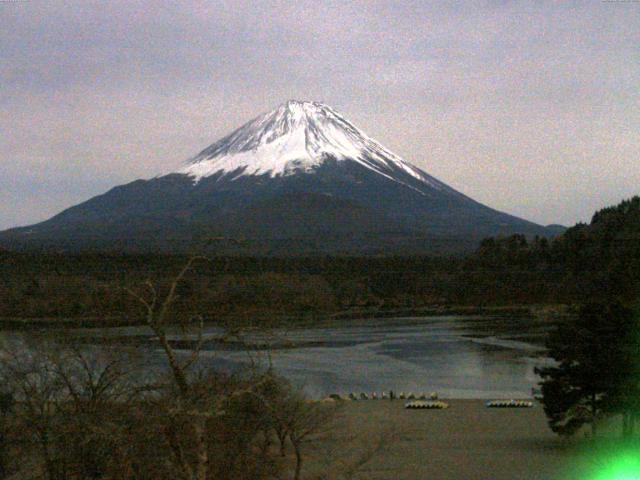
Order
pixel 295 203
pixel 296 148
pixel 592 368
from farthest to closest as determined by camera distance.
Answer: pixel 296 148
pixel 295 203
pixel 592 368

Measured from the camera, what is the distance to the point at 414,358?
31781mm

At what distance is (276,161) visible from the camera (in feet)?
453

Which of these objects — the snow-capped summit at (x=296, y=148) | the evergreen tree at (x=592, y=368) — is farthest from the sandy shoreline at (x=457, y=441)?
the snow-capped summit at (x=296, y=148)

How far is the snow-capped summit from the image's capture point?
138125mm

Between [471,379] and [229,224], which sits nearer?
[471,379]

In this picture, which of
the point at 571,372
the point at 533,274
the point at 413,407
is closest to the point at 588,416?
the point at 571,372

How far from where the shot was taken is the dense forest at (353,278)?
47.2 m

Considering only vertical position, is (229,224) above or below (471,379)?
above

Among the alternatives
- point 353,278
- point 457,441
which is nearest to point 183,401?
point 457,441

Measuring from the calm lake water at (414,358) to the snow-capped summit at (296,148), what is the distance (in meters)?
93.2

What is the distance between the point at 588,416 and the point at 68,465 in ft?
38.9

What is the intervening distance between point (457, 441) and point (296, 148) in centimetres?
12484

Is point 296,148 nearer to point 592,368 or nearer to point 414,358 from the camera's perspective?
point 414,358

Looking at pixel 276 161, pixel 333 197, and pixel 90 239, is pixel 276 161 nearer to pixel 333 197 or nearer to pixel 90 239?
pixel 333 197
